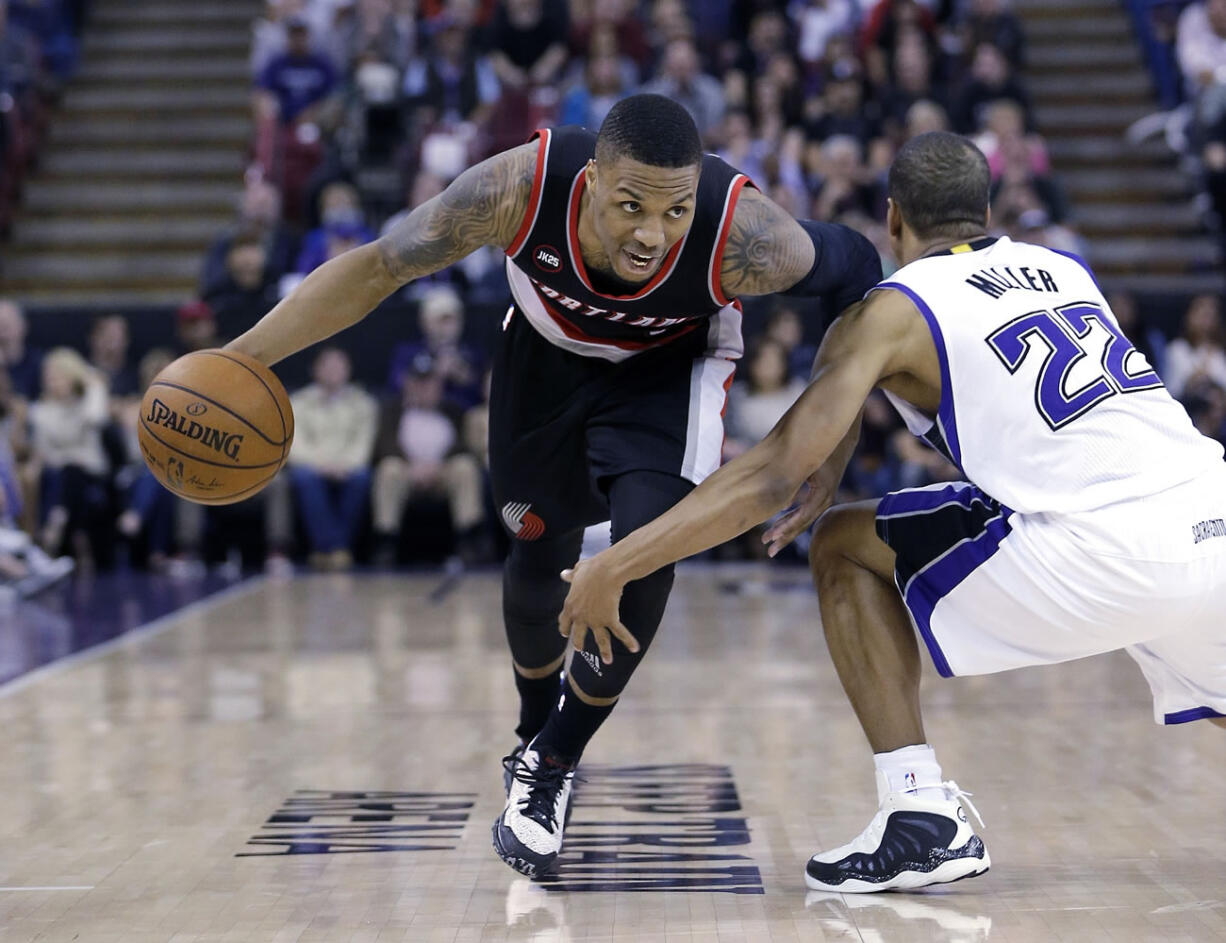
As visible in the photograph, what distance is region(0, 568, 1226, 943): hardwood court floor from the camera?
310cm

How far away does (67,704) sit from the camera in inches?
214

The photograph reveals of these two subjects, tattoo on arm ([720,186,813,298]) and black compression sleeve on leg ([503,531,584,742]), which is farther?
black compression sleeve on leg ([503,531,584,742])

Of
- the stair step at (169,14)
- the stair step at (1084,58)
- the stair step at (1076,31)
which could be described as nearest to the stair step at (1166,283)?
the stair step at (1084,58)

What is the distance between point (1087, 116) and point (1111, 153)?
482 mm

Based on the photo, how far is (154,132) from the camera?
14.1 m

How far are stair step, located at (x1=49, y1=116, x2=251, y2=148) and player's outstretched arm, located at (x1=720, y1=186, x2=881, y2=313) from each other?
37.0 ft

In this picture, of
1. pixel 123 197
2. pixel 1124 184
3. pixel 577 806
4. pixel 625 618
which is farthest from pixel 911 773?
pixel 123 197

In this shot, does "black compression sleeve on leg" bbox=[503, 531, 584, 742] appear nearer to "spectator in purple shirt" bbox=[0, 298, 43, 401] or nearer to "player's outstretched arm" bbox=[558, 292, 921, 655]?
"player's outstretched arm" bbox=[558, 292, 921, 655]

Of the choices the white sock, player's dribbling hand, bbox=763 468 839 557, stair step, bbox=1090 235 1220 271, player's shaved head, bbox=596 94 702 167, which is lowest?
the white sock

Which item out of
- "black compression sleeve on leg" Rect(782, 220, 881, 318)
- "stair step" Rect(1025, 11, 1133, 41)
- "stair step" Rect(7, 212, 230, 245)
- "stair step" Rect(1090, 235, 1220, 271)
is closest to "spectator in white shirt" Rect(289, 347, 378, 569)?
"stair step" Rect(7, 212, 230, 245)

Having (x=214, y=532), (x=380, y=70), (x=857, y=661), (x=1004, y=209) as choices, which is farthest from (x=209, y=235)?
(x=857, y=661)

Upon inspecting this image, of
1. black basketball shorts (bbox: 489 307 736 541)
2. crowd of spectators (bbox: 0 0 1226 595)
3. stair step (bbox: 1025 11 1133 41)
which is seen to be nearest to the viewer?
black basketball shorts (bbox: 489 307 736 541)

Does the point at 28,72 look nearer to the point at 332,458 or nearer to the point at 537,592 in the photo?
the point at 332,458

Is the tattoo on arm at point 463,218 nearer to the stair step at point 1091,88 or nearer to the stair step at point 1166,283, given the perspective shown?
the stair step at point 1166,283
